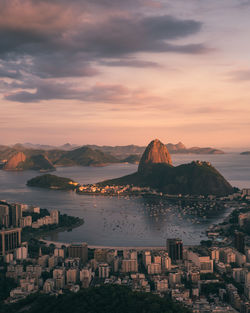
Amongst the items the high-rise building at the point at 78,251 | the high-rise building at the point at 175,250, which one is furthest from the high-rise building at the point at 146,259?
the high-rise building at the point at 78,251

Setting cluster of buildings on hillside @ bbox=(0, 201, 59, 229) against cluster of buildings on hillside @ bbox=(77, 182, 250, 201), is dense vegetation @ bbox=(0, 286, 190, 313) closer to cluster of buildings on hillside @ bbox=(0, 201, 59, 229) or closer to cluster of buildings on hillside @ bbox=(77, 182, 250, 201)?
cluster of buildings on hillside @ bbox=(0, 201, 59, 229)

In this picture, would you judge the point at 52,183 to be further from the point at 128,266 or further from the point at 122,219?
the point at 128,266

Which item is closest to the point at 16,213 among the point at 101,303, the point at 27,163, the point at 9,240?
the point at 9,240

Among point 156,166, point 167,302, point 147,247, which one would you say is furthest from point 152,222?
point 156,166

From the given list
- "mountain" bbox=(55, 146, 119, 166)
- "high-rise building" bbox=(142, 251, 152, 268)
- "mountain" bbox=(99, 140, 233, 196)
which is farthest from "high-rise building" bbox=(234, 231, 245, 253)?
"mountain" bbox=(55, 146, 119, 166)

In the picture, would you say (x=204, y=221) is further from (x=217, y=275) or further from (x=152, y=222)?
(x=217, y=275)
